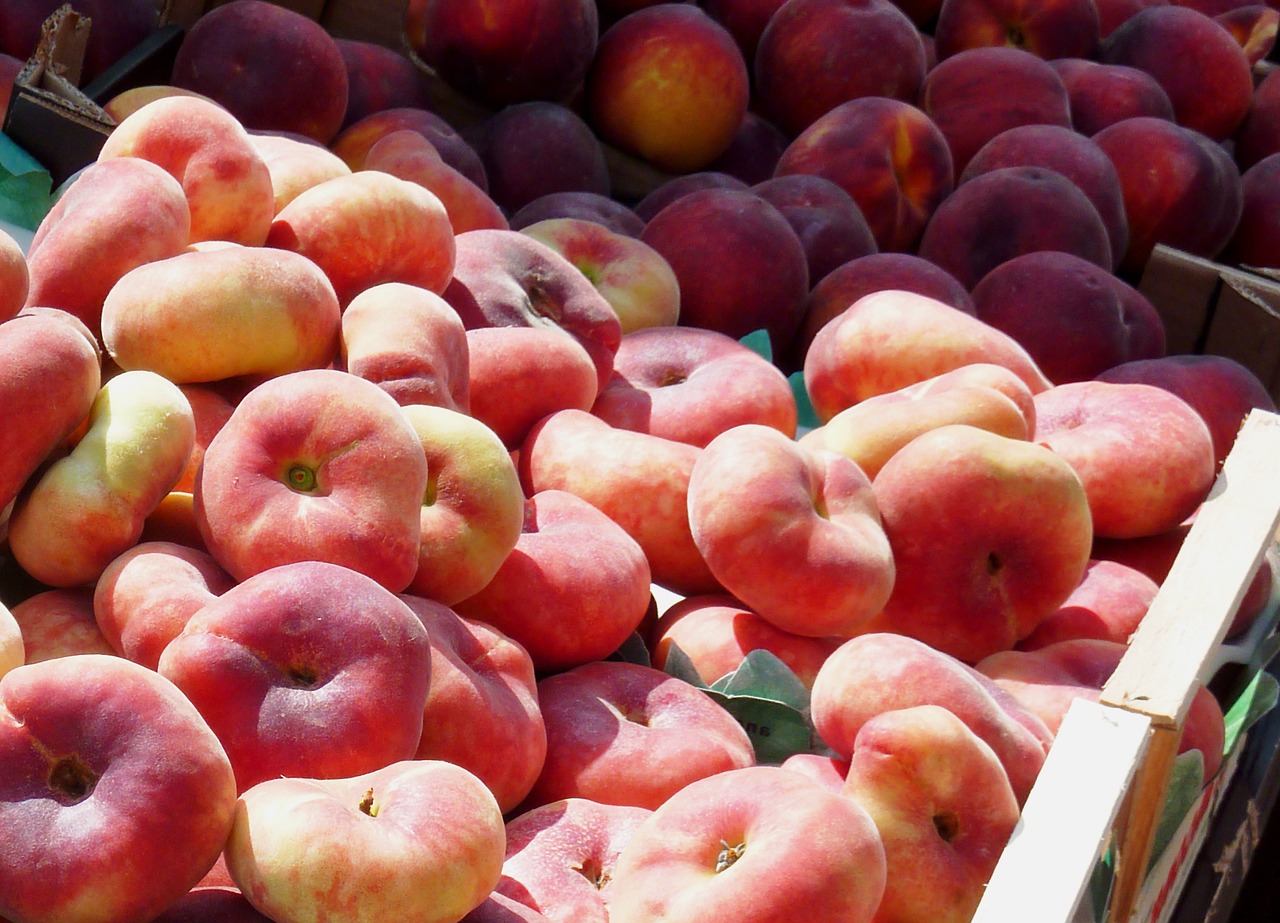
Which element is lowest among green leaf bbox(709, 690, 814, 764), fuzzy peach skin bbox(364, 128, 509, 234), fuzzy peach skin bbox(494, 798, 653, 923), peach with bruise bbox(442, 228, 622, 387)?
fuzzy peach skin bbox(494, 798, 653, 923)

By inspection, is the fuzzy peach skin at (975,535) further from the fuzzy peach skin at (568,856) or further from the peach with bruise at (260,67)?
the peach with bruise at (260,67)

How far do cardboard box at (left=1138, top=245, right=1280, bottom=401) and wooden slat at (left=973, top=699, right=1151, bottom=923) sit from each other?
155 cm

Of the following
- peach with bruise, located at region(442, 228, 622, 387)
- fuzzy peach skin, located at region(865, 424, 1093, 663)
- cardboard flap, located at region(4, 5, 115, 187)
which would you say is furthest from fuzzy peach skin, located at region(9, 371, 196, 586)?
cardboard flap, located at region(4, 5, 115, 187)

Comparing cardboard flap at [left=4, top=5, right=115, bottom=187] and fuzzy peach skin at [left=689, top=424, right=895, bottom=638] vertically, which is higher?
cardboard flap at [left=4, top=5, right=115, bottom=187]

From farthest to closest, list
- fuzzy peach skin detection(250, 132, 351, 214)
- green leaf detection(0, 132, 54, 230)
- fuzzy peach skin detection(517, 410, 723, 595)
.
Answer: green leaf detection(0, 132, 54, 230) → fuzzy peach skin detection(250, 132, 351, 214) → fuzzy peach skin detection(517, 410, 723, 595)

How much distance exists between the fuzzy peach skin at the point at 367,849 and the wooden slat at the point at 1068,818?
0.34 m

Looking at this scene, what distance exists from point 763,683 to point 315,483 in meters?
0.47

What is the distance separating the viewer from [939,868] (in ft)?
3.31

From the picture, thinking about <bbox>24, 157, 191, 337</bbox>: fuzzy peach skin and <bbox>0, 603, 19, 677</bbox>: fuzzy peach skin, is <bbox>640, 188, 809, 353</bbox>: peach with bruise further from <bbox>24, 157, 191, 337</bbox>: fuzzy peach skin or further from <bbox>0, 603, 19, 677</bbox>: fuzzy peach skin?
<bbox>0, 603, 19, 677</bbox>: fuzzy peach skin

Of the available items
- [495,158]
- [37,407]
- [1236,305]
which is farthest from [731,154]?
[37,407]

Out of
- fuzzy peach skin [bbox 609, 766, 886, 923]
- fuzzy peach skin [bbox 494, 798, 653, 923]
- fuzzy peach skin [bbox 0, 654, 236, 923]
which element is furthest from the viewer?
fuzzy peach skin [bbox 494, 798, 653, 923]

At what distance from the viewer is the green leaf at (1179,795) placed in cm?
128

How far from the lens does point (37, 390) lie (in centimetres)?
99

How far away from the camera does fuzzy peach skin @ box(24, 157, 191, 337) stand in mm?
1238
